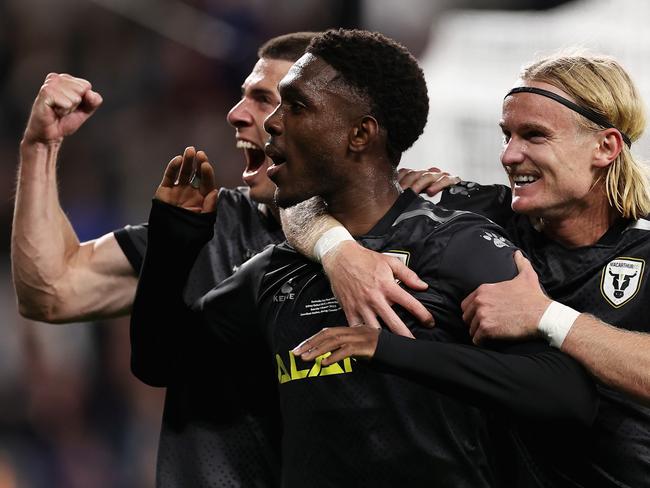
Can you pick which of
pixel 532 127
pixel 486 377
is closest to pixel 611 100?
pixel 532 127

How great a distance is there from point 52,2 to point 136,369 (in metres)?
4.08

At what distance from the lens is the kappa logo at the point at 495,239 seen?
2297mm

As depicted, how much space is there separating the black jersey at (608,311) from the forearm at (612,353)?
0.13 m

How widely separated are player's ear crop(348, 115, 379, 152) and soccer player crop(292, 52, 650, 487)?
0.78ft

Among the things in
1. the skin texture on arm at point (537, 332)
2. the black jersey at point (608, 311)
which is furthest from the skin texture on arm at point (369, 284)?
the black jersey at point (608, 311)

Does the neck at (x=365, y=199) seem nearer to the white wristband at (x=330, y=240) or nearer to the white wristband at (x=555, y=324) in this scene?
the white wristband at (x=330, y=240)

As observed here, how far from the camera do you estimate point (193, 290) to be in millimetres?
3115

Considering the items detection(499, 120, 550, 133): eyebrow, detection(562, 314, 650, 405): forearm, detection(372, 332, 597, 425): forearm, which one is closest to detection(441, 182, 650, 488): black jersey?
detection(562, 314, 650, 405): forearm

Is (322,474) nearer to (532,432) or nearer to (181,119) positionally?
(532,432)

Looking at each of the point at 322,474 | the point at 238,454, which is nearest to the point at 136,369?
the point at 238,454

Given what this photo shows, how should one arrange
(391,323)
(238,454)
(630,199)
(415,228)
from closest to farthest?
1. (391,323)
2. (415,228)
3. (630,199)
4. (238,454)

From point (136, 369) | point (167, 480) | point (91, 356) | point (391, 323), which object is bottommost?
point (91, 356)

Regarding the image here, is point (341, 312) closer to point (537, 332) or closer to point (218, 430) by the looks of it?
point (537, 332)

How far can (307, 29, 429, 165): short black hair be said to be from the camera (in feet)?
8.27
